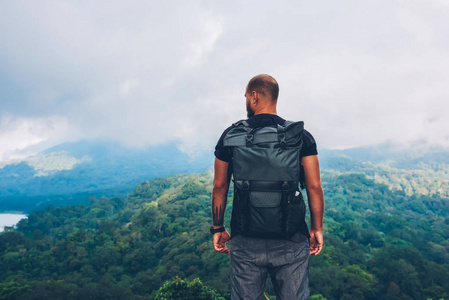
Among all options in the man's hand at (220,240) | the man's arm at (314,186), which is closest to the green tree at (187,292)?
the man's hand at (220,240)

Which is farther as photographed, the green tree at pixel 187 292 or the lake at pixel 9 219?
the lake at pixel 9 219

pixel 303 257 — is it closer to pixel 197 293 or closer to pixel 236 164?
pixel 236 164

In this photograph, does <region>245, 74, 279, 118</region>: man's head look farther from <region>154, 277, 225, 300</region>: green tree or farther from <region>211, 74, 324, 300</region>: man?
<region>154, 277, 225, 300</region>: green tree

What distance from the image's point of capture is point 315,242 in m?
2.70

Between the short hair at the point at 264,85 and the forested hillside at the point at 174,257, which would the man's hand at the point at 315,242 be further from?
the forested hillside at the point at 174,257

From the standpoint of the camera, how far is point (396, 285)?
3541 cm

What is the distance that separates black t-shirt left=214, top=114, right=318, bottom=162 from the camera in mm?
2439

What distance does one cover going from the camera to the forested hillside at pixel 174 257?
3372 centimetres

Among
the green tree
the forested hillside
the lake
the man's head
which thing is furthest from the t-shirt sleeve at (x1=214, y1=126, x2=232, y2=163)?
the lake

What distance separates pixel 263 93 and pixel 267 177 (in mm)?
849

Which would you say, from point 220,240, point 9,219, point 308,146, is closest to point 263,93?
point 308,146

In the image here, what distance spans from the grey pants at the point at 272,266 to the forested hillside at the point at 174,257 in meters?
30.4

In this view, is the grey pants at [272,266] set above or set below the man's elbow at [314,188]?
below

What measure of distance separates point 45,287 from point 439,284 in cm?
5351
